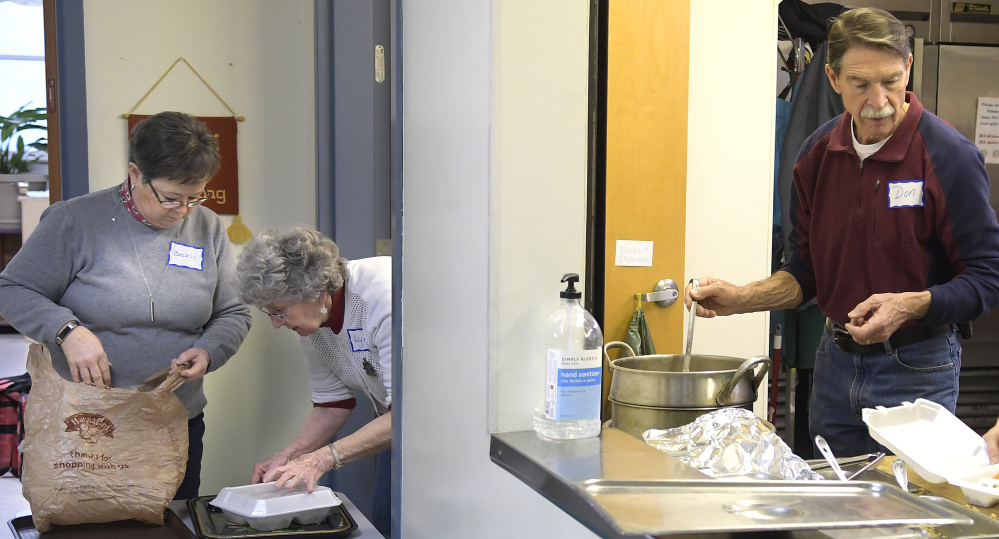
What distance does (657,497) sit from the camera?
872 millimetres

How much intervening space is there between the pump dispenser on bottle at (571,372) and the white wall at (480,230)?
0.06 metres

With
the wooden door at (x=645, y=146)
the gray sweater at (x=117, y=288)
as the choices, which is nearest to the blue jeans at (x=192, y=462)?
the gray sweater at (x=117, y=288)

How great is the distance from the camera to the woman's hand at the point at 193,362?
6.66 ft

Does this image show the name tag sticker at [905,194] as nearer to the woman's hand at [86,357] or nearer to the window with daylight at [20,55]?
the woman's hand at [86,357]

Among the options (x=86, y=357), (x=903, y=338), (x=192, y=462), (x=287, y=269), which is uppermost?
(x=287, y=269)

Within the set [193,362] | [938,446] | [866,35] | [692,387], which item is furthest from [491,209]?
[193,362]

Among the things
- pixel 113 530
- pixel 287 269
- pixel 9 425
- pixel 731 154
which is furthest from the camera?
pixel 9 425

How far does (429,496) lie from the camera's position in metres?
1.44

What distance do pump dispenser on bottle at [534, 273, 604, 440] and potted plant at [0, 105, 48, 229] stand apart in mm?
6743

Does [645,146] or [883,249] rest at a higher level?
[645,146]

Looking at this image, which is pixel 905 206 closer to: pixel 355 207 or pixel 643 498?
pixel 643 498

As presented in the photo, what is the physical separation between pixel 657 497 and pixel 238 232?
7.58 feet

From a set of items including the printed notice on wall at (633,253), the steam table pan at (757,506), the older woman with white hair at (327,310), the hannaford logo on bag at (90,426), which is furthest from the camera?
the printed notice on wall at (633,253)

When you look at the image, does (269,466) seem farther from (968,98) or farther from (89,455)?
(968,98)
